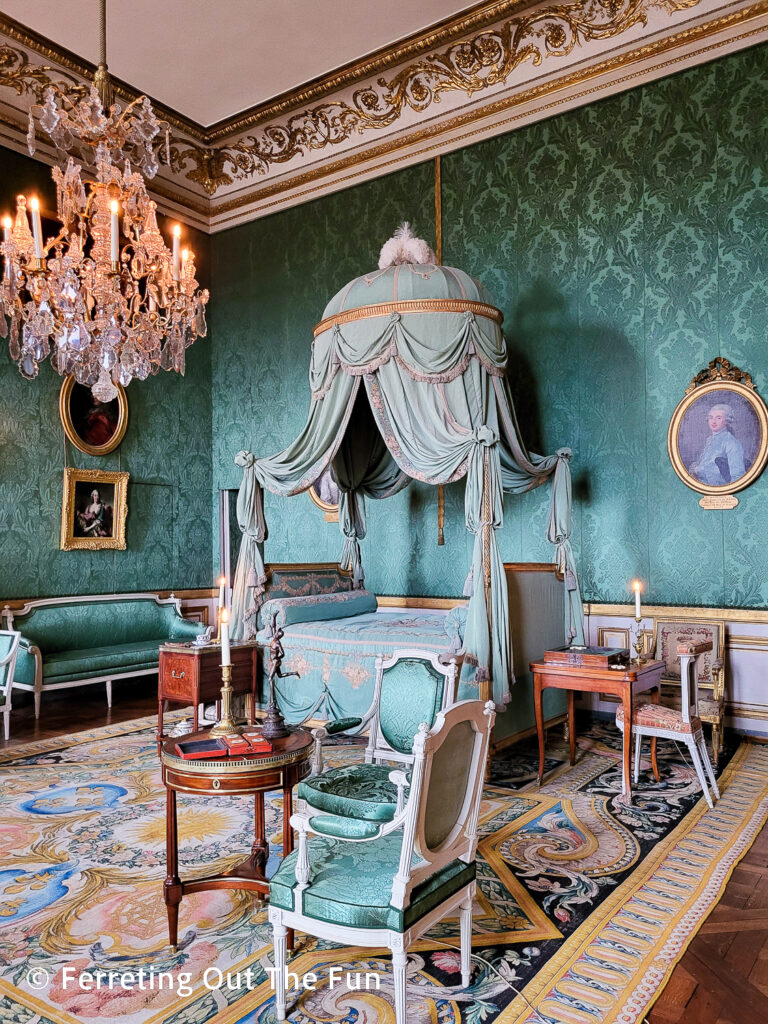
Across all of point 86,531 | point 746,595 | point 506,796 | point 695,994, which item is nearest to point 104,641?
point 86,531

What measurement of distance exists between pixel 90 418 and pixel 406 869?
7.21m

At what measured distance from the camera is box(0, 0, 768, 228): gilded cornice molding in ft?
21.2

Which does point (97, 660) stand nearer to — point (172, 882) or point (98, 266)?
point (98, 266)

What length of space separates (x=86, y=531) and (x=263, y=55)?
16.9 feet

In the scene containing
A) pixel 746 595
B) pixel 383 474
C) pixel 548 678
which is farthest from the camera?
pixel 383 474

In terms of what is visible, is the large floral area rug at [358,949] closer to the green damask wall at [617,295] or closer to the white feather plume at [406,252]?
the green damask wall at [617,295]

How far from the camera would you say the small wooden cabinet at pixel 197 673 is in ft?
17.3

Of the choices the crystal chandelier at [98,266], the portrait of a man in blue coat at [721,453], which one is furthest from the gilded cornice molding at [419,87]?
the portrait of a man in blue coat at [721,453]

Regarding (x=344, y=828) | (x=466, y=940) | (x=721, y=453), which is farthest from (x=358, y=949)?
(x=721, y=453)

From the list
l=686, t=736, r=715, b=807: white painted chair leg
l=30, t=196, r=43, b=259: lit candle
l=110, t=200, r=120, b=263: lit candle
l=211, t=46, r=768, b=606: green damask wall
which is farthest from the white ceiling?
l=686, t=736, r=715, b=807: white painted chair leg

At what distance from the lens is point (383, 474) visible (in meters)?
7.15

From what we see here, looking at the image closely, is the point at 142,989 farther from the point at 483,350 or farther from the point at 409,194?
the point at 409,194

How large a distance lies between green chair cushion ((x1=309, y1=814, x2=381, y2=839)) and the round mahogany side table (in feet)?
0.97

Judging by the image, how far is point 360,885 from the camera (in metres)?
2.28
